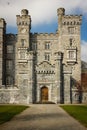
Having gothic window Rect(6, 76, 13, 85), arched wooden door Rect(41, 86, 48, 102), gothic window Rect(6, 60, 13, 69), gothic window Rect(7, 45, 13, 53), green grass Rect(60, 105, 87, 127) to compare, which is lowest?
green grass Rect(60, 105, 87, 127)

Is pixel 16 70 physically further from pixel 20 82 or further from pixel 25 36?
pixel 20 82

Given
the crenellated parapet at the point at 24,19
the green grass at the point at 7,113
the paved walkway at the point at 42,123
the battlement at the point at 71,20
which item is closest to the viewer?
the paved walkway at the point at 42,123

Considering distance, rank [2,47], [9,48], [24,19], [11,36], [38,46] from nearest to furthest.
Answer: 1. [2,47]
2. [24,19]
3. [9,48]
4. [38,46]
5. [11,36]

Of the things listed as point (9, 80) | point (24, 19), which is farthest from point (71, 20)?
point (9, 80)

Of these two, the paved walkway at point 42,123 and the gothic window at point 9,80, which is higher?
the gothic window at point 9,80

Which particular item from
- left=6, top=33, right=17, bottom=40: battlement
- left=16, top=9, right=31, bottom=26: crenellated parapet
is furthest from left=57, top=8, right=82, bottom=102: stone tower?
left=6, top=33, right=17, bottom=40: battlement

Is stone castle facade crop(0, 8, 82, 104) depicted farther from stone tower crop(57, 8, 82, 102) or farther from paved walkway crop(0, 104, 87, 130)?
paved walkway crop(0, 104, 87, 130)

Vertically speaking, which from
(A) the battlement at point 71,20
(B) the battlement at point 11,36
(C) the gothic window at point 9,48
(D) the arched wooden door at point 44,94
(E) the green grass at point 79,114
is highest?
(A) the battlement at point 71,20

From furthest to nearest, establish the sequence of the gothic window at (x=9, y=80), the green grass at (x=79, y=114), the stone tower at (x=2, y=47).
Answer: the gothic window at (x=9, y=80) < the stone tower at (x=2, y=47) < the green grass at (x=79, y=114)

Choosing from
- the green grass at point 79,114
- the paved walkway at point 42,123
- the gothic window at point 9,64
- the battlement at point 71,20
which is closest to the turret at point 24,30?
the gothic window at point 9,64

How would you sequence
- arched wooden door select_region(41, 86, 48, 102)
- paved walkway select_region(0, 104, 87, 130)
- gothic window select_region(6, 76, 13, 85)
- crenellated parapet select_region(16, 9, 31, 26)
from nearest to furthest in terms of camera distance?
paved walkway select_region(0, 104, 87, 130) < arched wooden door select_region(41, 86, 48, 102) < gothic window select_region(6, 76, 13, 85) < crenellated parapet select_region(16, 9, 31, 26)

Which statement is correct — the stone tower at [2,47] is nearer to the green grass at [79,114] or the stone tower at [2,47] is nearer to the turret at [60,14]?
the turret at [60,14]

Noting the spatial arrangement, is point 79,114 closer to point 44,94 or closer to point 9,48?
point 44,94

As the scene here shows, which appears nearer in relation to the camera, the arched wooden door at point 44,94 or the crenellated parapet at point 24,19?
the arched wooden door at point 44,94
